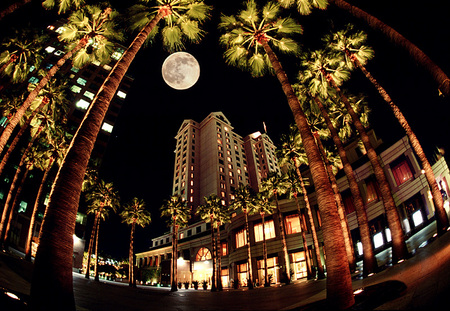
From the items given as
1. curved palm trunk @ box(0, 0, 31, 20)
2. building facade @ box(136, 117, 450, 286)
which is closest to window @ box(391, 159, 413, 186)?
building facade @ box(136, 117, 450, 286)

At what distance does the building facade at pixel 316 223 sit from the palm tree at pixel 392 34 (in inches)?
603

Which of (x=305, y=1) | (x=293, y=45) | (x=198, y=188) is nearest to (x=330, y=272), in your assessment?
(x=293, y=45)

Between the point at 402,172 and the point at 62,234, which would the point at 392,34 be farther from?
the point at 402,172

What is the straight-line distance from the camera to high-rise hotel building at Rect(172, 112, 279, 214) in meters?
88.5

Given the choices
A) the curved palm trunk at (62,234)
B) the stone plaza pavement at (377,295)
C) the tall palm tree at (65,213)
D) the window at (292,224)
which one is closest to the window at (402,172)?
the window at (292,224)

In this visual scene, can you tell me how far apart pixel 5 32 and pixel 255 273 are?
156ft

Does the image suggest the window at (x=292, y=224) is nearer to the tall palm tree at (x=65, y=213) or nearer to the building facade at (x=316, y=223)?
the building facade at (x=316, y=223)

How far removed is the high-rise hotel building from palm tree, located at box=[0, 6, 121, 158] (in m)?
67.5

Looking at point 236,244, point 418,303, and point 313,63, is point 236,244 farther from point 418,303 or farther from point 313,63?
point 418,303

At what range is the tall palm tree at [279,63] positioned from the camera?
6191mm

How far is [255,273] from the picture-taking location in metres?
40.8

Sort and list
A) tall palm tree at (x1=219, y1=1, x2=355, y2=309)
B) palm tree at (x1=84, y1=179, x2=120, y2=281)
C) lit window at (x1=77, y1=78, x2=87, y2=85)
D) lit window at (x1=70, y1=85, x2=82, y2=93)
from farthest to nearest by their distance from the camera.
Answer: lit window at (x1=77, y1=78, x2=87, y2=85)
lit window at (x1=70, y1=85, x2=82, y2=93)
palm tree at (x1=84, y1=179, x2=120, y2=281)
tall palm tree at (x1=219, y1=1, x2=355, y2=309)

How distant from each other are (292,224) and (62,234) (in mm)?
40267

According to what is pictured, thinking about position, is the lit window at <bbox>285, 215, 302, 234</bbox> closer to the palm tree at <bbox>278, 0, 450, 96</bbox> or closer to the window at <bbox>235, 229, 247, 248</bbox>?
the window at <bbox>235, 229, 247, 248</bbox>
